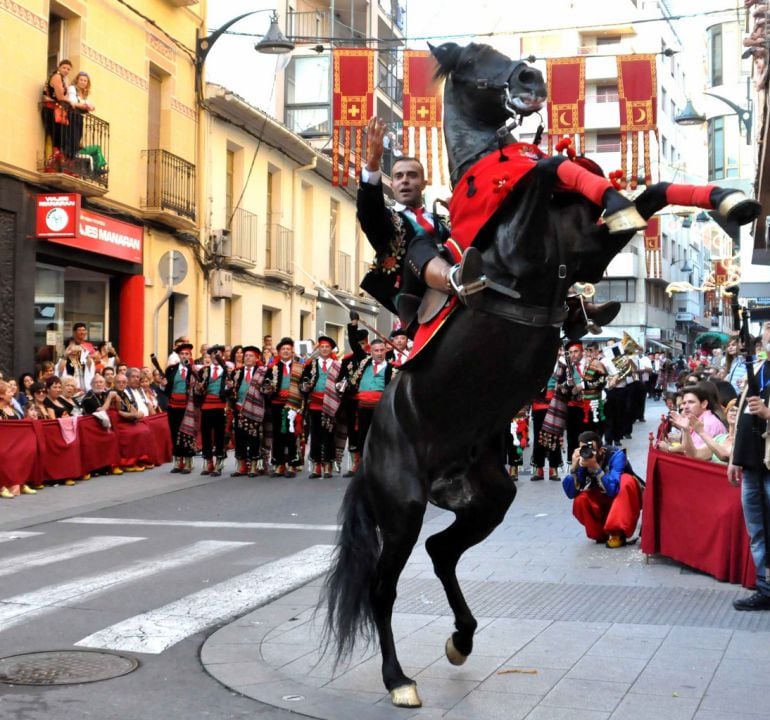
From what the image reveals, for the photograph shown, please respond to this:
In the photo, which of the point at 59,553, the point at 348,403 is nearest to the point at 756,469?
the point at 59,553

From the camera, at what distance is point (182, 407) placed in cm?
1678

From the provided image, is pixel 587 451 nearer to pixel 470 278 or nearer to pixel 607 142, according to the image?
pixel 470 278

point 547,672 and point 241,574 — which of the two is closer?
point 547,672

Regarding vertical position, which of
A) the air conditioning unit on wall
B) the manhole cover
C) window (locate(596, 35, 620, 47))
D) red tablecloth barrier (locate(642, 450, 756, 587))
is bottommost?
the manhole cover

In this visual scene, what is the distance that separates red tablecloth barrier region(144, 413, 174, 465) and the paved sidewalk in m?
9.76

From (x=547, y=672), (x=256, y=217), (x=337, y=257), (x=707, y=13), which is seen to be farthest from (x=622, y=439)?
(x=547, y=672)

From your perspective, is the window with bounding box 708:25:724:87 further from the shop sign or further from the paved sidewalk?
the paved sidewalk

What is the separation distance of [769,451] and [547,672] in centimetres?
Answer: 243

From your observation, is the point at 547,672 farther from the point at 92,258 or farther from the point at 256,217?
the point at 256,217

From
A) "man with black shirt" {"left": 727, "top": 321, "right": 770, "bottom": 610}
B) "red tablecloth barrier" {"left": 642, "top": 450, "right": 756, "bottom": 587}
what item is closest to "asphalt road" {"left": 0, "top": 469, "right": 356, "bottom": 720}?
"red tablecloth barrier" {"left": 642, "top": 450, "right": 756, "bottom": 587}

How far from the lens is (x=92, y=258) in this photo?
20156mm

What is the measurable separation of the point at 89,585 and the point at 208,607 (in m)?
1.23

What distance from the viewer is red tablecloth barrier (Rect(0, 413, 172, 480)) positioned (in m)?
13.6

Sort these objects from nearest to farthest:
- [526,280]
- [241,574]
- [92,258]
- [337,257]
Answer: [526,280] < [241,574] < [92,258] < [337,257]
